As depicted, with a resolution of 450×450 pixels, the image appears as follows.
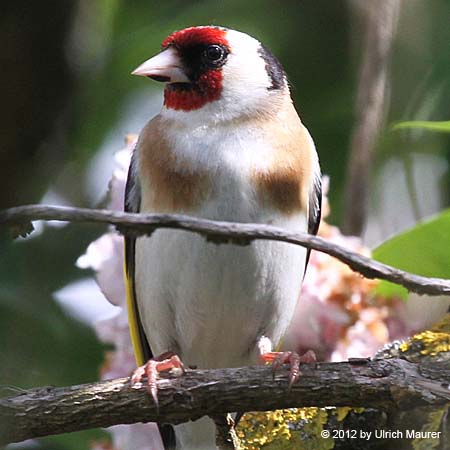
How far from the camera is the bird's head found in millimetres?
2418

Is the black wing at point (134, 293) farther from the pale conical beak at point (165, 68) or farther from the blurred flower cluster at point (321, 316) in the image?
the pale conical beak at point (165, 68)

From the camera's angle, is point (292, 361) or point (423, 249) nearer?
point (292, 361)

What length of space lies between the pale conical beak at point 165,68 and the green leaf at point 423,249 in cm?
73

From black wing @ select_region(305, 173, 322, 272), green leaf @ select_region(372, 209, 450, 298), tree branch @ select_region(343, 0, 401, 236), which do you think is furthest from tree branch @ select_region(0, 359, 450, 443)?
tree branch @ select_region(343, 0, 401, 236)

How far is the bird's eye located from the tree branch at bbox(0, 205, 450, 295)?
57.6 inches

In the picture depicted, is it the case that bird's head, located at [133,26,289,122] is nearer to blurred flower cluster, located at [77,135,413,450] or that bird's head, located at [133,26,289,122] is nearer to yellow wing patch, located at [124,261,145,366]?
blurred flower cluster, located at [77,135,413,450]

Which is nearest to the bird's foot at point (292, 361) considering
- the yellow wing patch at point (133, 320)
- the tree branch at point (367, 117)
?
the yellow wing patch at point (133, 320)

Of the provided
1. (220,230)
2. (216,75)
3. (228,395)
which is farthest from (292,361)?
(216,75)

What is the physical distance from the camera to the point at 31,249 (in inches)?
133

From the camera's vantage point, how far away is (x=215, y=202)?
2.17 meters

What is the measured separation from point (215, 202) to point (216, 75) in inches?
18.1

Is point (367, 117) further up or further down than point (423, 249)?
further up

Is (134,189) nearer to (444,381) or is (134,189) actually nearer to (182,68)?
(182,68)

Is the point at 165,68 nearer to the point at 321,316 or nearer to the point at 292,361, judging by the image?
the point at 321,316
